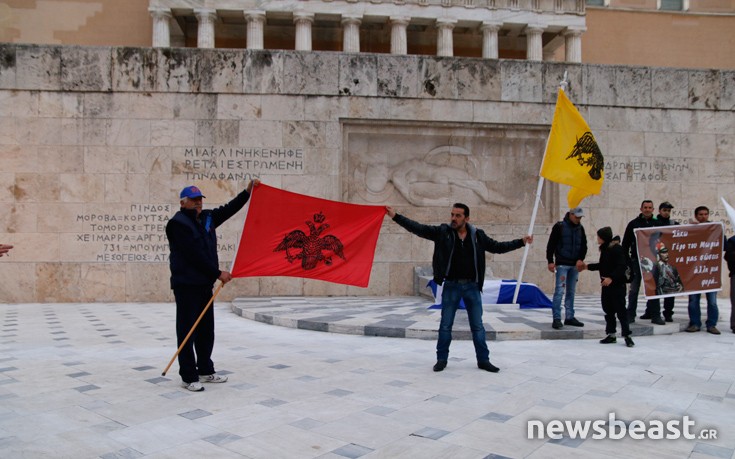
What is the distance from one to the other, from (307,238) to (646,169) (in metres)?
11.3

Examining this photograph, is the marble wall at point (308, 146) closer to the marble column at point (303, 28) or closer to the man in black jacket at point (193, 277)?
the man in black jacket at point (193, 277)

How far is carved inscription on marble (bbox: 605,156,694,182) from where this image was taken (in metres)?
14.6

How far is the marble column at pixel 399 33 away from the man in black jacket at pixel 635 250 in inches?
1407

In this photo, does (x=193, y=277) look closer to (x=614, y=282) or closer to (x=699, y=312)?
(x=614, y=282)

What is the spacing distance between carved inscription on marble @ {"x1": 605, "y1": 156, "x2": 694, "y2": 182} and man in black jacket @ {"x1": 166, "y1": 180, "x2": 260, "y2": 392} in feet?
38.8

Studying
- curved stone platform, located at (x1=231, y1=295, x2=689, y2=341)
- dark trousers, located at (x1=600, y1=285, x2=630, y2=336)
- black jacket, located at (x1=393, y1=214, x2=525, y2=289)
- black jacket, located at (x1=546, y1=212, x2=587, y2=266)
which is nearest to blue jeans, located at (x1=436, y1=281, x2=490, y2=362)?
black jacket, located at (x1=393, y1=214, x2=525, y2=289)

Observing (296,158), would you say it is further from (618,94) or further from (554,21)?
(554,21)

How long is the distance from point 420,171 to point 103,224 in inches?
311

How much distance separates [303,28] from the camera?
137 feet

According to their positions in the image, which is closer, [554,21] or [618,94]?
[618,94]

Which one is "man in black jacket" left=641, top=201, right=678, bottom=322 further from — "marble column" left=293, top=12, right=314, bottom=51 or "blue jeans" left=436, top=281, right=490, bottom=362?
"marble column" left=293, top=12, right=314, bottom=51

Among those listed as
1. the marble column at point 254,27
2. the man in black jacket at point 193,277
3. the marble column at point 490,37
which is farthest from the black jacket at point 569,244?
the marble column at point 490,37

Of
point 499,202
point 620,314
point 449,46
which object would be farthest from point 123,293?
point 449,46

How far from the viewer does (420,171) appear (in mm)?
14750
